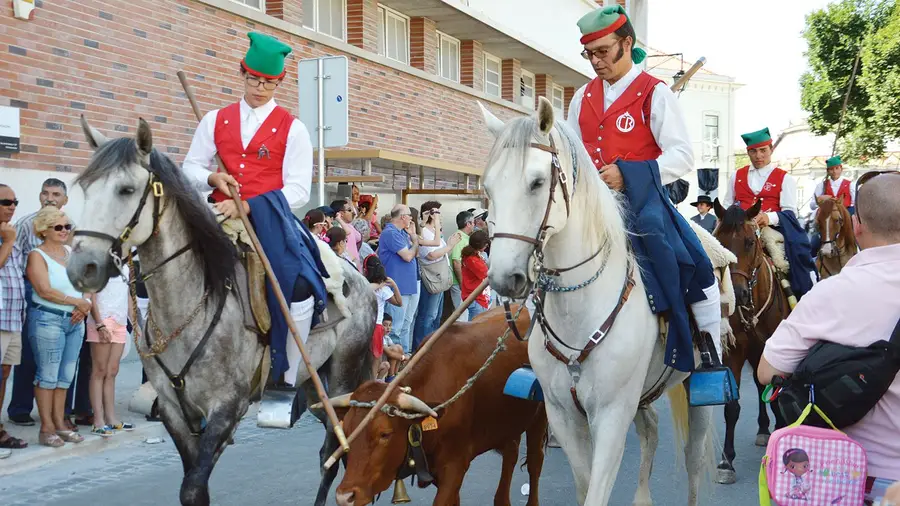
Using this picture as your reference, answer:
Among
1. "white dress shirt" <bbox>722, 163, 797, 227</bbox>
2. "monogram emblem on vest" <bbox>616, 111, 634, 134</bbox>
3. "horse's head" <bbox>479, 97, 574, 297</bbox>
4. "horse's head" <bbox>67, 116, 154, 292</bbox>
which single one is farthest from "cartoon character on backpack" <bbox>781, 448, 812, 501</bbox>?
"white dress shirt" <bbox>722, 163, 797, 227</bbox>

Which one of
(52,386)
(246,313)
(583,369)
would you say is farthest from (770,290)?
(52,386)

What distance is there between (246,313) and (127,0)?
7943mm

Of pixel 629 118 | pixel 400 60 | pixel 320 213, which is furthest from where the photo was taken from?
pixel 400 60

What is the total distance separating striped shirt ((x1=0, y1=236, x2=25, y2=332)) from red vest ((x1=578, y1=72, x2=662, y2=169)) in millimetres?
5246

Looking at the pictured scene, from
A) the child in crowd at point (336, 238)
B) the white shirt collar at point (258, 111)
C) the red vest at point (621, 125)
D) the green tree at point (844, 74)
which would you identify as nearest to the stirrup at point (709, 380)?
the red vest at point (621, 125)

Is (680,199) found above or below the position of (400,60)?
below

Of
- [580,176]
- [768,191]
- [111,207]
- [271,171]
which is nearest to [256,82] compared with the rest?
[271,171]

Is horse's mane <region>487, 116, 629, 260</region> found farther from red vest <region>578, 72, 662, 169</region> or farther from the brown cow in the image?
the brown cow

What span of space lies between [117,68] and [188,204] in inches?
293

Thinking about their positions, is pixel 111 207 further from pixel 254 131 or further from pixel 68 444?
pixel 68 444

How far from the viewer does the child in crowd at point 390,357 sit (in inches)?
279

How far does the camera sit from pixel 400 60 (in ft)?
61.6

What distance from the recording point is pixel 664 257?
433cm

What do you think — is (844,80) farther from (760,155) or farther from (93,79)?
(93,79)
